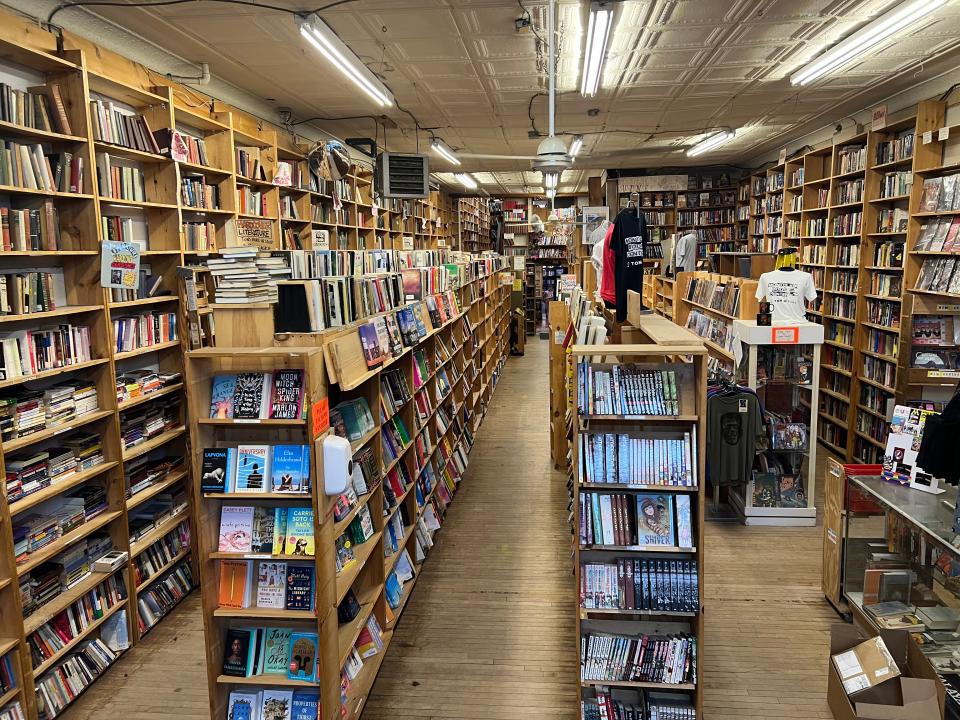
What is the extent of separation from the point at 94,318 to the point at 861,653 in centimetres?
456

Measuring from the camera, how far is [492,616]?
172 inches

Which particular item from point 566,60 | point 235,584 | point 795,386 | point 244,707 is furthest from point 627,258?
point 244,707

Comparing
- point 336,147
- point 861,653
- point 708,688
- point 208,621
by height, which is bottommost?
point 708,688

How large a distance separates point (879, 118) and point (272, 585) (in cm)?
759

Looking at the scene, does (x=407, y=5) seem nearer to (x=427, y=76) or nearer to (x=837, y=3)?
(x=427, y=76)

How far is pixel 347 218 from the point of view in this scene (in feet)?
27.5

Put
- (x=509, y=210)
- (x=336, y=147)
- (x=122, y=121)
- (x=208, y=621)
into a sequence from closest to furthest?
(x=208, y=621)
(x=122, y=121)
(x=336, y=147)
(x=509, y=210)

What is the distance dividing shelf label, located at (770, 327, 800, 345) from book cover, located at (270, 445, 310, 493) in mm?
4363

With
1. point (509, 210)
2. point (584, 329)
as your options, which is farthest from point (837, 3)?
point (509, 210)

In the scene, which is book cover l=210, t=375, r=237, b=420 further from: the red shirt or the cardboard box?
the red shirt

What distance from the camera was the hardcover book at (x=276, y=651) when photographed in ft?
9.67

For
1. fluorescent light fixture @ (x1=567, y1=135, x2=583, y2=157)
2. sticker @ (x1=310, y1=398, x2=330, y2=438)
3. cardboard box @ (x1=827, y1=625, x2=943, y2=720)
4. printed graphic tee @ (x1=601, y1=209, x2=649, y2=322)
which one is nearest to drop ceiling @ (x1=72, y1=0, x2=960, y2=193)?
fluorescent light fixture @ (x1=567, y1=135, x2=583, y2=157)

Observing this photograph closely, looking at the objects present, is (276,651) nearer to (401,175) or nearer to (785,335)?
(785,335)

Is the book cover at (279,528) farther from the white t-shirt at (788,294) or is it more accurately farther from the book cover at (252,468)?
the white t-shirt at (788,294)
